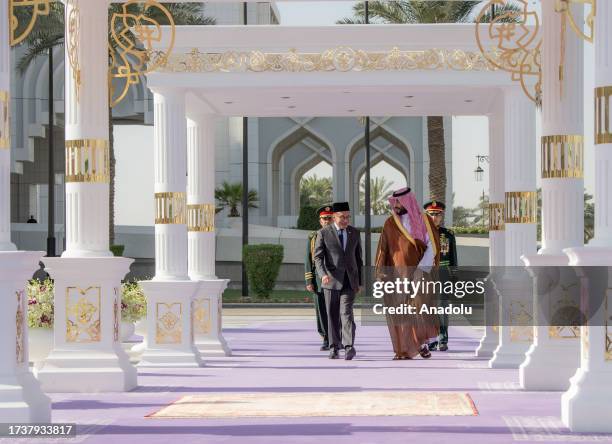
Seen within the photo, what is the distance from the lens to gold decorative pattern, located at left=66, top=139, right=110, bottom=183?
13.0m

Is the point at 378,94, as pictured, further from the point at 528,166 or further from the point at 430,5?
the point at 430,5

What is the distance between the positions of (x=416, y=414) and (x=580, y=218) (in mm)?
3347

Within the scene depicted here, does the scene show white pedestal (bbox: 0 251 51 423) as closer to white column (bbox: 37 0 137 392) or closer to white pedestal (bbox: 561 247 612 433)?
white column (bbox: 37 0 137 392)

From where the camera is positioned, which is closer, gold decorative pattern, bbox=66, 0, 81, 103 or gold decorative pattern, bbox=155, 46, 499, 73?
gold decorative pattern, bbox=66, 0, 81, 103

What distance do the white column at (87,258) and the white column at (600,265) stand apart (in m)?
5.09

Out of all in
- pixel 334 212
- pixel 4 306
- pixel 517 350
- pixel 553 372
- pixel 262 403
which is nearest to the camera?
pixel 4 306

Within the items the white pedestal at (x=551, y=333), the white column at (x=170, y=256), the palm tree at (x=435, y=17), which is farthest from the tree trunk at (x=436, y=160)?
the white pedestal at (x=551, y=333)

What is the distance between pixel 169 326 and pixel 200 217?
3319mm

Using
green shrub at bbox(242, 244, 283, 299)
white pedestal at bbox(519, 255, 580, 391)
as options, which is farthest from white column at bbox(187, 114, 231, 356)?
green shrub at bbox(242, 244, 283, 299)

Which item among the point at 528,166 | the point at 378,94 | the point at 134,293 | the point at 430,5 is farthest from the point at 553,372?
the point at 430,5

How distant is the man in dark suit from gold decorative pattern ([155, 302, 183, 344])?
6.97 ft

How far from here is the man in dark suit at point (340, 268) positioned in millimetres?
17188

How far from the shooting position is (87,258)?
1273 centimetres

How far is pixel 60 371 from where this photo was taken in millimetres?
12711
